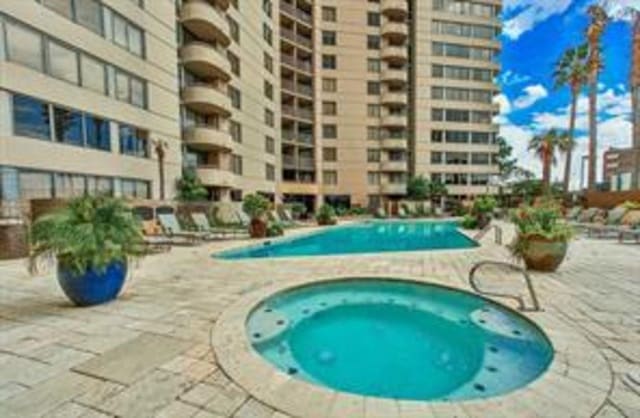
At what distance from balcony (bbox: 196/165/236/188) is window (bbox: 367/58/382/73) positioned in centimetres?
2431

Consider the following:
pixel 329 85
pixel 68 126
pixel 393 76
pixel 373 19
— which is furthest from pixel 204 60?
pixel 373 19

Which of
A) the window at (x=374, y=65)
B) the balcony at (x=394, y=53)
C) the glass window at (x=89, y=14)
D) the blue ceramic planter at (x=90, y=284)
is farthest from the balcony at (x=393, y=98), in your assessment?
the blue ceramic planter at (x=90, y=284)

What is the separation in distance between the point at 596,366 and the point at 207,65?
2383 cm

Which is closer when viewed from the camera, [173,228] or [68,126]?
[173,228]

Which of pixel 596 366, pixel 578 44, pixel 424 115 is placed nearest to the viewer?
pixel 596 366

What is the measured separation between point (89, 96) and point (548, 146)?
133ft

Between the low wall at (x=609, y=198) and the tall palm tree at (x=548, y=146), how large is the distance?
11.1 m

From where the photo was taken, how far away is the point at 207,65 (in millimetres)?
22141

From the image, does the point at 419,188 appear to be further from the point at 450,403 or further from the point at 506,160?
the point at 450,403

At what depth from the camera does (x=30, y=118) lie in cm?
1285

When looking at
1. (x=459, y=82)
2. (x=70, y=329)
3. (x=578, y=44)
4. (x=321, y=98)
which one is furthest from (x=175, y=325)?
(x=459, y=82)

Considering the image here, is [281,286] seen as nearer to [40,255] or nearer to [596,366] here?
[40,255]

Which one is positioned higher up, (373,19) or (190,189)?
(373,19)

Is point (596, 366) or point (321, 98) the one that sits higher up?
point (321, 98)
